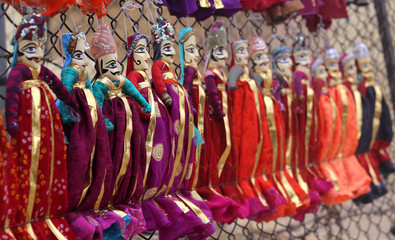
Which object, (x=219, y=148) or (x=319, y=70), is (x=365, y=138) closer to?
(x=319, y=70)

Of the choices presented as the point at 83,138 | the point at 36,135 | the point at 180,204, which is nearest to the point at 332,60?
the point at 180,204

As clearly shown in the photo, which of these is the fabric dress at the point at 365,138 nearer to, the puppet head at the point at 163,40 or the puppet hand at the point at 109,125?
the puppet head at the point at 163,40

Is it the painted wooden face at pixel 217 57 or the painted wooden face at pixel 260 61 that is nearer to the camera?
the painted wooden face at pixel 217 57

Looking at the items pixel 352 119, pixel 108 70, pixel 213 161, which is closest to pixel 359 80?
pixel 352 119

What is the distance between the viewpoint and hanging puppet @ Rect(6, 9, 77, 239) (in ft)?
3.09

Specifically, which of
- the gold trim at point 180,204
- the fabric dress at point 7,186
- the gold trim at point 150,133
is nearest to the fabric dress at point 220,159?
the gold trim at point 180,204

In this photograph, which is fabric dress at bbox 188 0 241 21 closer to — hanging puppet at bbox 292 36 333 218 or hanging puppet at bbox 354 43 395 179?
hanging puppet at bbox 292 36 333 218

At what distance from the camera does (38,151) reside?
96 centimetres

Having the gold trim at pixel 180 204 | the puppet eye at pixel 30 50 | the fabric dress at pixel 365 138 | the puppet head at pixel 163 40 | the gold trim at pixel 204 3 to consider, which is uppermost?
the gold trim at pixel 204 3

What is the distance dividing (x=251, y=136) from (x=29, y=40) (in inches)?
29.0

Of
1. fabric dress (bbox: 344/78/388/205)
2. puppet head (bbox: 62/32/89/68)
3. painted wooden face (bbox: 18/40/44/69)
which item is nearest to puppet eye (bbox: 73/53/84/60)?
puppet head (bbox: 62/32/89/68)

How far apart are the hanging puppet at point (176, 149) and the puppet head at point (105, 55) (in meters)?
0.14

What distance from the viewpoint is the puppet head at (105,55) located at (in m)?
1.14

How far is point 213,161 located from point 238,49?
1.18 feet
